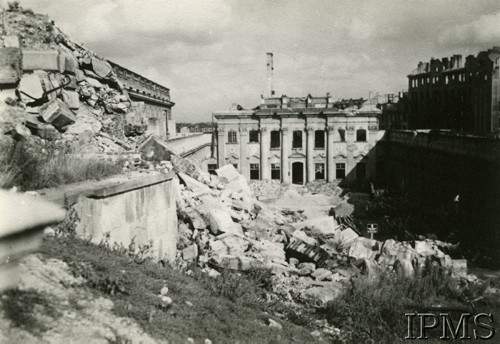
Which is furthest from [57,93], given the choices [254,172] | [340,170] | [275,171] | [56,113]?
[340,170]

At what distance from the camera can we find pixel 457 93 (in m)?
42.3

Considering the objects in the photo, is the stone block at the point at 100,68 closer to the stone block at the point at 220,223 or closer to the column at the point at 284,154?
the stone block at the point at 220,223

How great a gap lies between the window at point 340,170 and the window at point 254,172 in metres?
7.30

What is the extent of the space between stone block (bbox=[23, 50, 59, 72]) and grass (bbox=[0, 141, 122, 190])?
1.80 metres

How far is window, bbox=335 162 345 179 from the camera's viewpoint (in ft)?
127

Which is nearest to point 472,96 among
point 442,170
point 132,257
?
point 442,170

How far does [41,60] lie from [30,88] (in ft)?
2.27

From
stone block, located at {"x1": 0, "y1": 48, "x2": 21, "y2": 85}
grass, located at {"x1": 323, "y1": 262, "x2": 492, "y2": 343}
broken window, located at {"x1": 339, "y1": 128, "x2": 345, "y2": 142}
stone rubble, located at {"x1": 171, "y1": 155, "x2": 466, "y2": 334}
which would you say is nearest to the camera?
stone block, located at {"x1": 0, "y1": 48, "x2": 21, "y2": 85}

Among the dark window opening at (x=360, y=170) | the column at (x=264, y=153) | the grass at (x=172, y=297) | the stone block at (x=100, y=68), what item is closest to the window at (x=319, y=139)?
the dark window opening at (x=360, y=170)

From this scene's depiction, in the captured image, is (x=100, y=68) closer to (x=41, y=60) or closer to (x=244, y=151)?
(x=41, y=60)

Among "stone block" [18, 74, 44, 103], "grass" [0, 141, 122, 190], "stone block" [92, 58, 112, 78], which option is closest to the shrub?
"grass" [0, 141, 122, 190]

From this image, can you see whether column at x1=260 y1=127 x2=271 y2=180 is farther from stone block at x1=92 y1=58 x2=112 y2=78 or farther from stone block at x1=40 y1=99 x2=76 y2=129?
stone block at x1=40 y1=99 x2=76 y2=129

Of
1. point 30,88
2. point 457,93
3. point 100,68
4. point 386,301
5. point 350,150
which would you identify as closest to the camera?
point 30,88

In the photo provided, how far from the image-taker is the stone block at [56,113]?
26.4ft
